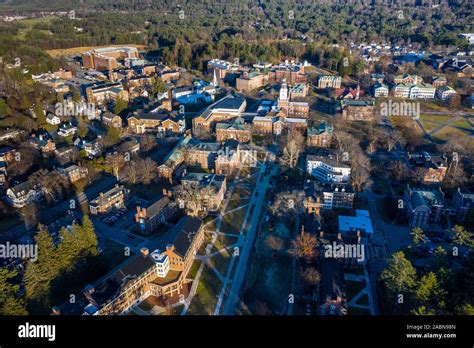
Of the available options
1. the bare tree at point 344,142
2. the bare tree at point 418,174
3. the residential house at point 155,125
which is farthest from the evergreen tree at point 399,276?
the residential house at point 155,125

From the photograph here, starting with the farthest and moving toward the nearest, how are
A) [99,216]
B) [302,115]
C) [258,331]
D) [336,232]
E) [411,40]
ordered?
[411,40]
[302,115]
[99,216]
[336,232]
[258,331]

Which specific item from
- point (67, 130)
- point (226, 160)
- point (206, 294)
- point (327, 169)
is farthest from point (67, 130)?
point (327, 169)

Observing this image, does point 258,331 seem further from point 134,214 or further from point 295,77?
point 295,77

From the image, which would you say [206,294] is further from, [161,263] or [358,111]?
[358,111]

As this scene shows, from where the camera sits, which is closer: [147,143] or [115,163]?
[115,163]

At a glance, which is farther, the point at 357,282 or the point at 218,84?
the point at 218,84

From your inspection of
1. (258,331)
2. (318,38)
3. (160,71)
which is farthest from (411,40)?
(258,331)
